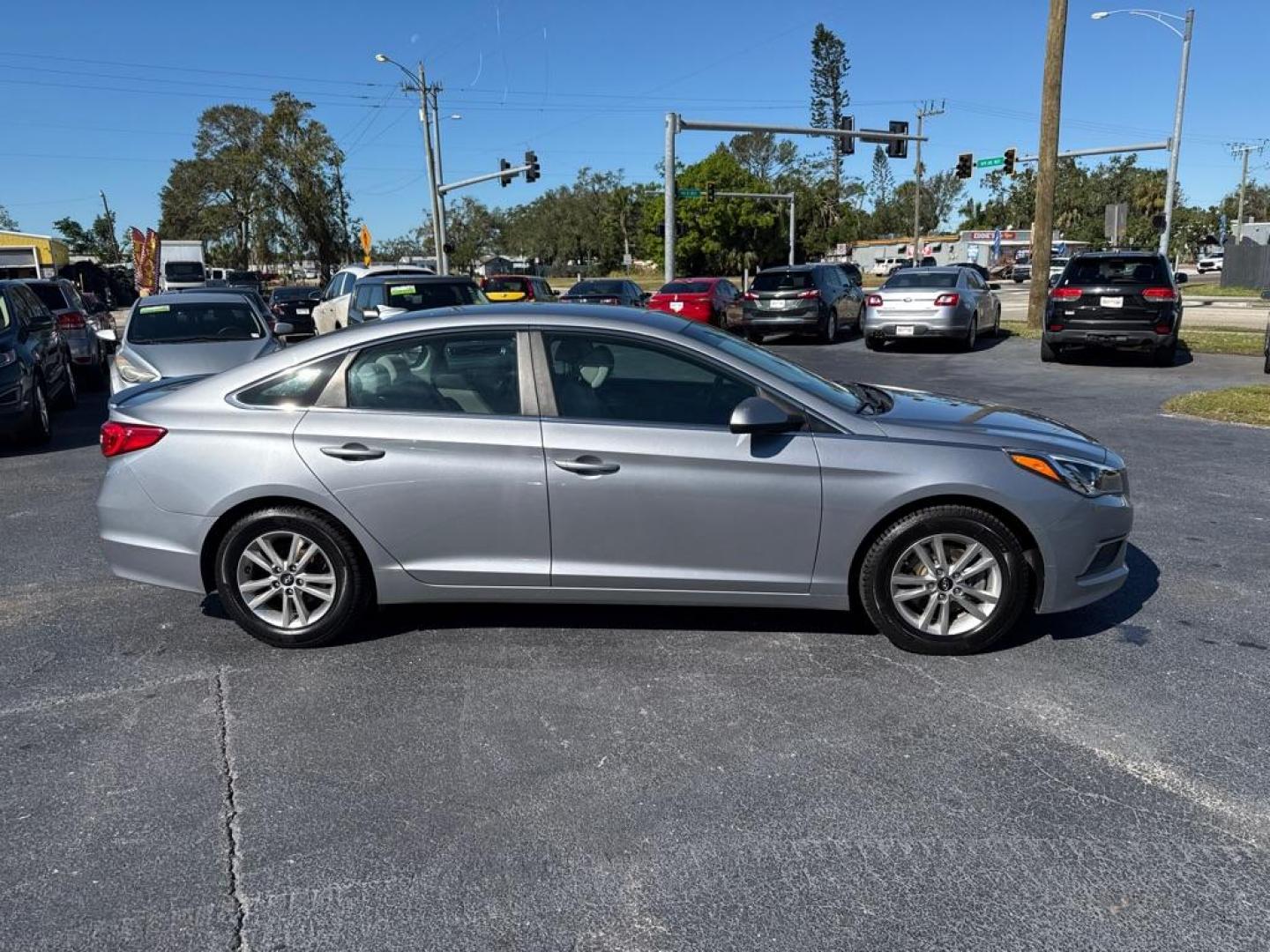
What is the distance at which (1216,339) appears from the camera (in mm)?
18375

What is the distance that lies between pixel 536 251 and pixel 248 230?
171 feet

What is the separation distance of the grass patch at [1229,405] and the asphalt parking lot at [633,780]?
5.81 meters

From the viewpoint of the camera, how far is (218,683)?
170 inches

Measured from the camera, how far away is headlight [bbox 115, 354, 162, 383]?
9.73 m

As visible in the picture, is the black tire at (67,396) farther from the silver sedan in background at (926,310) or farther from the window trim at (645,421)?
the silver sedan in background at (926,310)

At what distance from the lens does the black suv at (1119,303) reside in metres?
15.0

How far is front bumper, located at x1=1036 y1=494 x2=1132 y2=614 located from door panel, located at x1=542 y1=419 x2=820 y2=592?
1.06m

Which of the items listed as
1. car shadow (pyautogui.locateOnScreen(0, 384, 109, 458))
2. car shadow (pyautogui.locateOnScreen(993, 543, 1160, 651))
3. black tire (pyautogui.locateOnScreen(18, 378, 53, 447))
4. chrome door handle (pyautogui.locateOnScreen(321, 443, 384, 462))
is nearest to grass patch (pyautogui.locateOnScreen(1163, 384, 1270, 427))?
car shadow (pyautogui.locateOnScreen(993, 543, 1160, 651))

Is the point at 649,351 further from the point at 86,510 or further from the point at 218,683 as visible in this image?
the point at 86,510

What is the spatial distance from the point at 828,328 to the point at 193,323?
13517 mm

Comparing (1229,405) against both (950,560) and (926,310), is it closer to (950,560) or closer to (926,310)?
(926,310)

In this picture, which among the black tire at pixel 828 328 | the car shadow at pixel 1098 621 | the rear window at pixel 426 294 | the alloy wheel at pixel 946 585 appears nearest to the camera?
the alloy wheel at pixel 946 585

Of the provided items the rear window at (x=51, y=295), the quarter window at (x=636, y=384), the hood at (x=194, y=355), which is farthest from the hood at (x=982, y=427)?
the rear window at (x=51, y=295)

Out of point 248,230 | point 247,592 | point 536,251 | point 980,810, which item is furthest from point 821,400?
point 536,251
